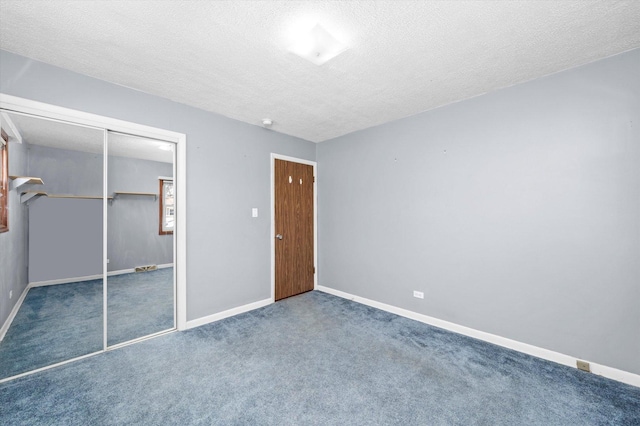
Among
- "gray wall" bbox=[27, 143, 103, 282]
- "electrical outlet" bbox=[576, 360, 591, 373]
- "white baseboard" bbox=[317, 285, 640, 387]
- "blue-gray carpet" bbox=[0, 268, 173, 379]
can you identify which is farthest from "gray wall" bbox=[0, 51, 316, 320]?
"electrical outlet" bbox=[576, 360, 591, 373]

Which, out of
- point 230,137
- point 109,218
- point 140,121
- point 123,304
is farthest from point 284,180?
point 123,304

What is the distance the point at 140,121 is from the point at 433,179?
328cm

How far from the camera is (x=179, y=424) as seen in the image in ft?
5.46

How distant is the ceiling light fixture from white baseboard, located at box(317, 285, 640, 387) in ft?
9.86

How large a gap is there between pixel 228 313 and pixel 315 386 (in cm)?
175

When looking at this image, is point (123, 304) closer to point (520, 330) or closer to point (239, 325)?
point (239, 325)

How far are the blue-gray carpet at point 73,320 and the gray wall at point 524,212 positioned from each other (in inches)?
114

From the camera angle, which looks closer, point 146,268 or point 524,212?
point 524,212

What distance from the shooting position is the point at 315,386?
6.67 ft

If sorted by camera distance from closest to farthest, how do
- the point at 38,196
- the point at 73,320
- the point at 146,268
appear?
the point at 38,196 < the point at 73,320 < the point at 146,268

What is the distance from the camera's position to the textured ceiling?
161cm

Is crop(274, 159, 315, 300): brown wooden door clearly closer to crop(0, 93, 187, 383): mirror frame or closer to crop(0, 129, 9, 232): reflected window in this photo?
crop(0, 93, 187, 383): mirror frame

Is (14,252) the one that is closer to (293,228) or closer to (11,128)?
(11,128)

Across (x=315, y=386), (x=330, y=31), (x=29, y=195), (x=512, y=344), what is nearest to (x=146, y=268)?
(x=29, y=195)
